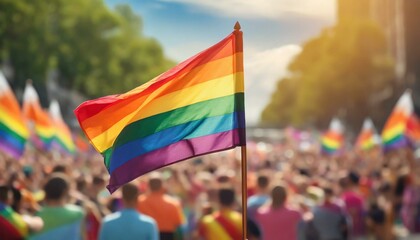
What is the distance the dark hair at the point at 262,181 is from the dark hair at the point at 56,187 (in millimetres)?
2694

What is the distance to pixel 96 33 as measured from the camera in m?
59.8

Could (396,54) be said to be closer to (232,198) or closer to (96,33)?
(96,33)

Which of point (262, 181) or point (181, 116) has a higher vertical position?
point (181, 116)

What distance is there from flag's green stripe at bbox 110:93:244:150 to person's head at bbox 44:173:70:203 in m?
1.25

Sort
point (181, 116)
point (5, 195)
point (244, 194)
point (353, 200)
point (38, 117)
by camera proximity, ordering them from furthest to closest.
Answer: point (38, 117), point (353, 200), point (5, 195), point (181, 116), point (244, 194)

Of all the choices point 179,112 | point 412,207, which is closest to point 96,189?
point 179,112

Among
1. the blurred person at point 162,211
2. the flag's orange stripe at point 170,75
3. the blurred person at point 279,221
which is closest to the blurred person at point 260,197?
the blurred person at point 279,221

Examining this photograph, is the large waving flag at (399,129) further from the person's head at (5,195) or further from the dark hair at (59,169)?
the person's head at (5,195)

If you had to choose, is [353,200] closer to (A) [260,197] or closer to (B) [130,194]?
(A) [260,197]

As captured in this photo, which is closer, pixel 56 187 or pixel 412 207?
pixel 56 187

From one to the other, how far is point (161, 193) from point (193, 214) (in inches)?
98.3

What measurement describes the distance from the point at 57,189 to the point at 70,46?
48.7m

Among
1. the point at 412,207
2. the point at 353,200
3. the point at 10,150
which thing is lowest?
the point at 412,207

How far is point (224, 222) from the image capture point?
342 inches
